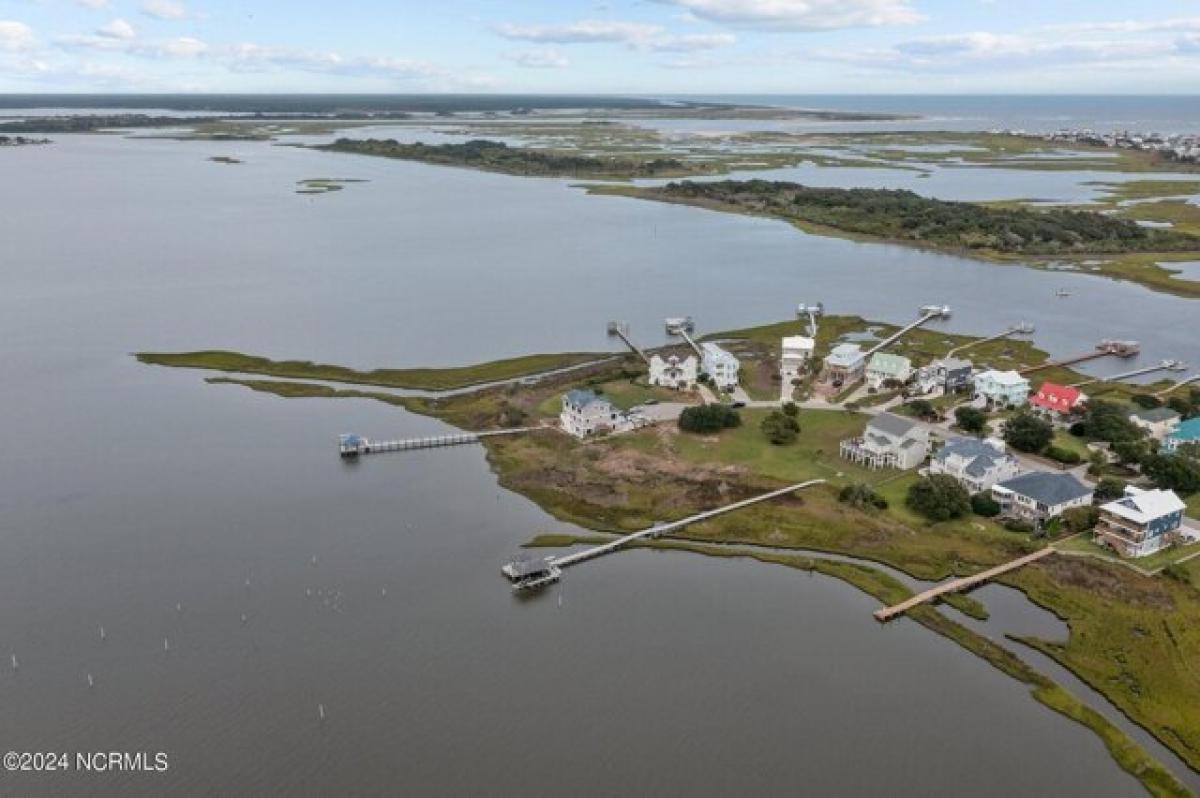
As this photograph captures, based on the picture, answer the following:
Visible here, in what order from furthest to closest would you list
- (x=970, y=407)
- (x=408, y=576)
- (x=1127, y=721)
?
1. (x=970, y=407)
2. (x=408, y=576)
3. (x=1127, y=721)

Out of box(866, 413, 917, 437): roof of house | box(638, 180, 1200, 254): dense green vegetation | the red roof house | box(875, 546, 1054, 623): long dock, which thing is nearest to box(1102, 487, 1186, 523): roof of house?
box(875, 546, 1054, 623): long dock

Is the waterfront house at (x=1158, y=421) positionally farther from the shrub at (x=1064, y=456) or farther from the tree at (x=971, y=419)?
the tree at (x=971, y=419)

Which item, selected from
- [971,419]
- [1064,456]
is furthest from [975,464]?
[971,419]

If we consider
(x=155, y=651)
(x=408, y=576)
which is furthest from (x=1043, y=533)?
(x=155, y=651)

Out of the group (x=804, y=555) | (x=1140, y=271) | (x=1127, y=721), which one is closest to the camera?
(x=1127, y=721)

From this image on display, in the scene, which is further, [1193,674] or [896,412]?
[896,412]

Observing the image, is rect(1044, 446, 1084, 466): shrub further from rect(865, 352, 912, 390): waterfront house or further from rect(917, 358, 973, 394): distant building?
rect(865, 352, 912, 390): waterfront house

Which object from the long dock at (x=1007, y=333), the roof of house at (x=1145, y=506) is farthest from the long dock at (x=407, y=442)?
the long dock at (x=1007, y=333)

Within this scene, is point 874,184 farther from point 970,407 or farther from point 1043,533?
point 1043,533

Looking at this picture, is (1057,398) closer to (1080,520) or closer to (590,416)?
(1080,520)
